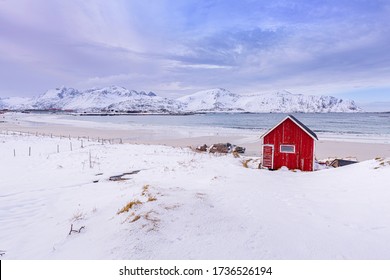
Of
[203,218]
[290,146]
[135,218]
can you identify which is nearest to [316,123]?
[290,146]

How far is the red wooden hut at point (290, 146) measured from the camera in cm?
2052

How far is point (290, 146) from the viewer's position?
2112 centimetres

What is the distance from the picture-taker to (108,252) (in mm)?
5680

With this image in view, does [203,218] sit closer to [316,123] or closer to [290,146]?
[290,146]

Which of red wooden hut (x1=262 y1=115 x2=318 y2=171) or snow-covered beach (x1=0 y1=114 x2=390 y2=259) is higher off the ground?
red wooden hut (x1=262 y1=115 x2=318 y2=171)

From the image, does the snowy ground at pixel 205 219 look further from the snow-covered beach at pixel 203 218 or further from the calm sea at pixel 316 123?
the calm sea at pixel 316 123

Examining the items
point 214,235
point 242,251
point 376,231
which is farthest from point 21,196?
point 376,231

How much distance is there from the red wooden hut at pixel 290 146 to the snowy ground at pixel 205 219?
540 centimetres

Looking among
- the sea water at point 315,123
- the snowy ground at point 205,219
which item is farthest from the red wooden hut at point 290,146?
the sea water at point 315,123

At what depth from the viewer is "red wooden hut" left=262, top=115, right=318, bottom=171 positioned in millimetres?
20516

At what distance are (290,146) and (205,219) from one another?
626 inches

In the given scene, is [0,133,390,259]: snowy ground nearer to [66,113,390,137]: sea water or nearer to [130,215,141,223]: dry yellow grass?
[130,215,141,223]: dry yellow grass

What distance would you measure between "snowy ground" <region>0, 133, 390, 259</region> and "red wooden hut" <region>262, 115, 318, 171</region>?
5395 mm

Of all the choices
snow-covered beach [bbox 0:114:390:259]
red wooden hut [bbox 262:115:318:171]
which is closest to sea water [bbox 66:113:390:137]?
red wooden hut [bbox 262:115:318:171]
